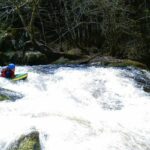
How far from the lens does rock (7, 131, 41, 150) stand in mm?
5228

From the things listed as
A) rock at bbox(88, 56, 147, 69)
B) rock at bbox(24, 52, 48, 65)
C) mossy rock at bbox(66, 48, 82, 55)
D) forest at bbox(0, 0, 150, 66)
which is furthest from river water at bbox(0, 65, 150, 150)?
forest at bbox(0, 0, 150, 66)

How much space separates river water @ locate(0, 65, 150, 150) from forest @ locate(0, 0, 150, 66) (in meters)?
3.30

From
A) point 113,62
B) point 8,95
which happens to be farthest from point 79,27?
point 8,95

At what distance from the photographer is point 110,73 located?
11602 millimetres

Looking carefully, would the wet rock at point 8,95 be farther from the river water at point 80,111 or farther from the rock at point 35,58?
the rock at point 35,58

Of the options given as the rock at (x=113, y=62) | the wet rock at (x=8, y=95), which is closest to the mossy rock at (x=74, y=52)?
the rock at (x=113, y=62)

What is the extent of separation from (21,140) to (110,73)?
6595 millimetres

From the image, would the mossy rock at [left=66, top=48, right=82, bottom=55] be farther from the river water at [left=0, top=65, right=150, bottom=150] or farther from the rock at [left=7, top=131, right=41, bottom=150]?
the rock at [left=7, top=131, right=41, bottom=150]

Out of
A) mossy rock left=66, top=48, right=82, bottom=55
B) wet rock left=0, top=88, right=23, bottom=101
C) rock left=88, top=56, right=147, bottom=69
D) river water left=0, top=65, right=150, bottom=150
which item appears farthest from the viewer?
mossy rock left=66, top=48, right=82, bottom=55

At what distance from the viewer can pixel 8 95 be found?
801 cm

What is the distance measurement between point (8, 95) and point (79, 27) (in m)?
8.74

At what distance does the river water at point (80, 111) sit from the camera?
598 centimetres

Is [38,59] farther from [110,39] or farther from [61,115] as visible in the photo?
[61,115]

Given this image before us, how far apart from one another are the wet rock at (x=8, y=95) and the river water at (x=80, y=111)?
7.0 inches
